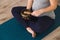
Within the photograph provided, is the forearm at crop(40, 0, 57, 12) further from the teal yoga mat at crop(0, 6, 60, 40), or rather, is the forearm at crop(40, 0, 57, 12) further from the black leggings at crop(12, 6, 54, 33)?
the teal yoga mat at crop(0, 6, 60, 40)

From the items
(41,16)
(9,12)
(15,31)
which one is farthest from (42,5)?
(9,12)

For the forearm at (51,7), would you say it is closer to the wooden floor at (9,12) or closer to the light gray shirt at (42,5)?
the light gray shirt at (42,5)

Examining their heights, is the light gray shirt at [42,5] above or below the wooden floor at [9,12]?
above

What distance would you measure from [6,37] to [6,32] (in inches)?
2.9

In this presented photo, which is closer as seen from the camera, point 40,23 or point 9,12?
point 40,23

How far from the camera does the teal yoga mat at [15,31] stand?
1.54 meters

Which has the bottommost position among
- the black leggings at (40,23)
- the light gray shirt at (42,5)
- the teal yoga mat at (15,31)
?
the teal yoga mat at (15,31)

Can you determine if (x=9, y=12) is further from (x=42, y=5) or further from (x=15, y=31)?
(x=42, y=5)

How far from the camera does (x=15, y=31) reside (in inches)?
63.7

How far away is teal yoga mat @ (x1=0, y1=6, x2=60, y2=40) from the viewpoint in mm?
1535

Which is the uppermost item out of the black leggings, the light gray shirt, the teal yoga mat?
the light gray shirt

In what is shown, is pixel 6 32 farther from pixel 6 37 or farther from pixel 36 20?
pixel 36 20

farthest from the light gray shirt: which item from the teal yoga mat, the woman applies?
the teal yoga mat

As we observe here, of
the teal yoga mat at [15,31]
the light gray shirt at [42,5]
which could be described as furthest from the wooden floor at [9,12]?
the light gray shirt at [42,5]
